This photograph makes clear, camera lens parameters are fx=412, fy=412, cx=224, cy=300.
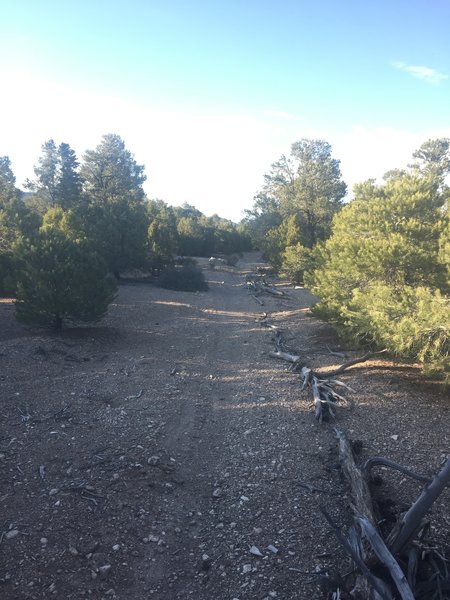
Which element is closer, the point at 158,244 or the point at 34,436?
the point at 34,436

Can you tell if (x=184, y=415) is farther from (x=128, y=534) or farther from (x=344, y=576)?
(x=344, y=576)

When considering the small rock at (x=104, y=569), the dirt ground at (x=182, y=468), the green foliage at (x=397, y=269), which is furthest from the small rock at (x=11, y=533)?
the green foliage at (x=397, y=269)

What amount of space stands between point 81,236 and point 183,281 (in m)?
11.7

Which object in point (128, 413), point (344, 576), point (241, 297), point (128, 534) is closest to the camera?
point (344, 576)

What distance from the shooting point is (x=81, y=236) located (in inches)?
762

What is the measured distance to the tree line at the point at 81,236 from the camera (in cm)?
1382

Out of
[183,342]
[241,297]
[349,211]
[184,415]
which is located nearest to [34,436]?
[184,415]

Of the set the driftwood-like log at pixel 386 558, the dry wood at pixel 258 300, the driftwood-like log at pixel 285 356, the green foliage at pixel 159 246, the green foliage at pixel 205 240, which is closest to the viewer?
the driftwood-like log at pixel 386 558

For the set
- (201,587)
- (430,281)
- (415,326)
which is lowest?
(201,587)

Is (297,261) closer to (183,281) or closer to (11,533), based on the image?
(183,281)

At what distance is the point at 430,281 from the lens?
33.3 feet

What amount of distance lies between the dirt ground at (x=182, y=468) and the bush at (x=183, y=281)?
16868mm

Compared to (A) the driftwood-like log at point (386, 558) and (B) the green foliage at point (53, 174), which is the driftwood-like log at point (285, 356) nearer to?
(A) the driftwood-like log at point (386, 558)

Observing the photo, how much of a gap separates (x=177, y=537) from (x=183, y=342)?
1022 cm
